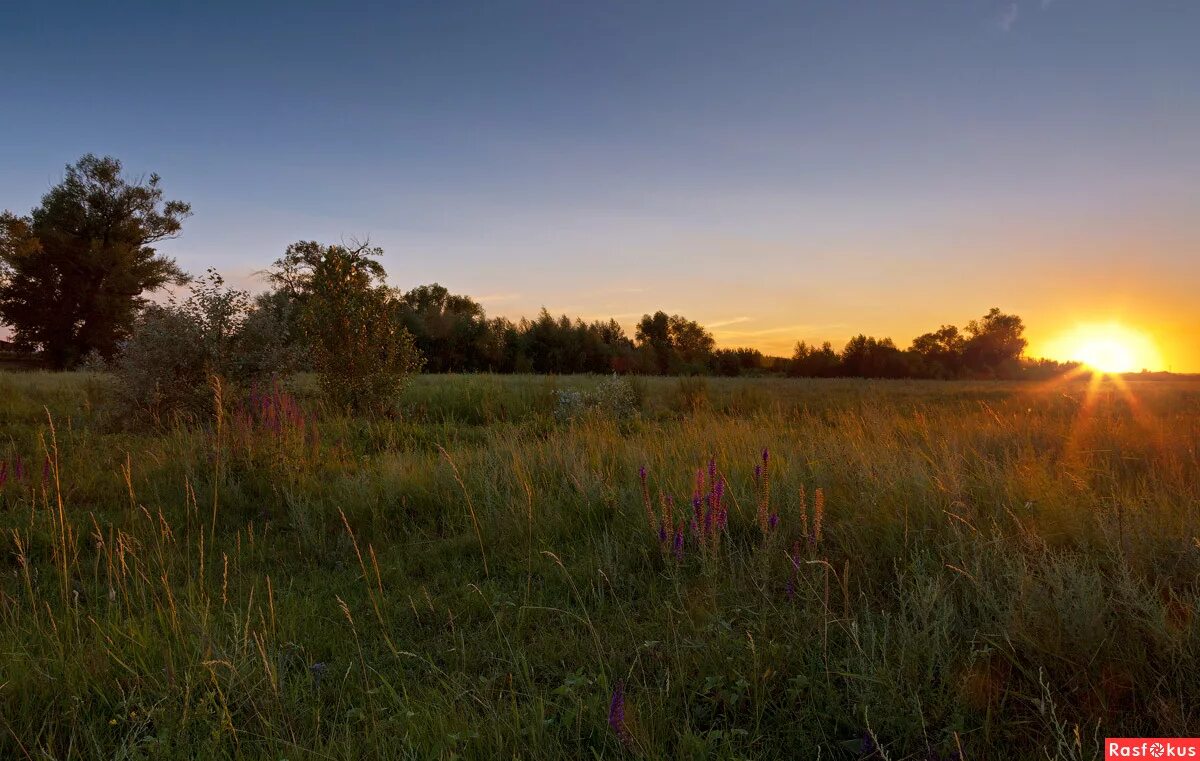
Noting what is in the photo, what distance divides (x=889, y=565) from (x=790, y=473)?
4.92 ft

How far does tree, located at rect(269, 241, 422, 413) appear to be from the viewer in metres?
11.5

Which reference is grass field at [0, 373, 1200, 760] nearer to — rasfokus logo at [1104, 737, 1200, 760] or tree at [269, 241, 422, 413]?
rasfokus logo at [1104, 737, 1200, 760]

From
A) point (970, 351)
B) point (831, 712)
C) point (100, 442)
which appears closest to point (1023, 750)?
point (831, 712)

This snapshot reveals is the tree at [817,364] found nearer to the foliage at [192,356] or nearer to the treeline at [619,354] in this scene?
the treeline at [619,354]

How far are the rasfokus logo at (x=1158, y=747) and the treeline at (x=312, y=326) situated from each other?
35.9 feet

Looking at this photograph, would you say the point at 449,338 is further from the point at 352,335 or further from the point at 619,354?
the point at 352,335

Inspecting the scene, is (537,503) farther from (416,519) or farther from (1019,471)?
(1019,471)

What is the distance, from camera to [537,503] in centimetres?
476

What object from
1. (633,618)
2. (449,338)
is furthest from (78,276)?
(633,618)

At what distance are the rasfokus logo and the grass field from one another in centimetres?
5

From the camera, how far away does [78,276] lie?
3362 cm

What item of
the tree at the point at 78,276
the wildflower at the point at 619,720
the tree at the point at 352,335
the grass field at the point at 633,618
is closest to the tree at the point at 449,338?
the tree at the point at 78,276

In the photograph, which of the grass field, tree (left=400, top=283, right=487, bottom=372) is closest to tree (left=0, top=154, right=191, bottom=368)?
tree (left=400, top=283, right=487, bottom=372)

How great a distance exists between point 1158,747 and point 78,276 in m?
44.4
